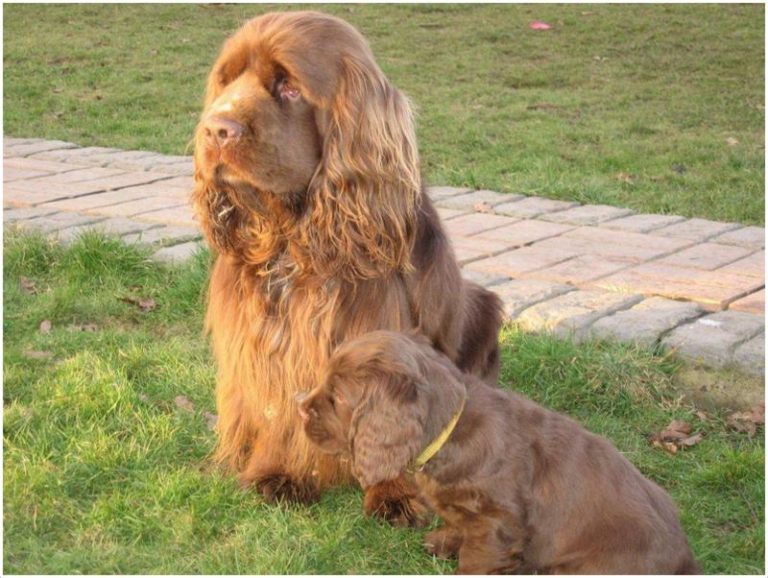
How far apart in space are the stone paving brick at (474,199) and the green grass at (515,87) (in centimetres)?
23

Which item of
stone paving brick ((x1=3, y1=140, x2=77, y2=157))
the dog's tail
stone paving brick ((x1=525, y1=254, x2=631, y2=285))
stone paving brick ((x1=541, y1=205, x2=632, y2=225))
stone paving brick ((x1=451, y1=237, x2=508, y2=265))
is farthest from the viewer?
stone paving brick ((x1=3, y1=140, x2=77, y2=157))

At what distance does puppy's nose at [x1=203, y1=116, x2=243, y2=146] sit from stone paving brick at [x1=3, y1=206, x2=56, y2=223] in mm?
3694

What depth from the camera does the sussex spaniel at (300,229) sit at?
11.6 ft

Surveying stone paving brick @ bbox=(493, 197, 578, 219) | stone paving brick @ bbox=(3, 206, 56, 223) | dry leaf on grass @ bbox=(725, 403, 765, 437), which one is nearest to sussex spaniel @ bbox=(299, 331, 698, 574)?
dry leaf on grass @ bbox=(725, 403, 765, 437)

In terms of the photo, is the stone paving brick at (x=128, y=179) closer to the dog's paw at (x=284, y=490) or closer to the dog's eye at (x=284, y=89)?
A: the dog's paw at (x=284, y=490)

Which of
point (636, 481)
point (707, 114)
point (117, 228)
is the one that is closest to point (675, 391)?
point (636, 481)

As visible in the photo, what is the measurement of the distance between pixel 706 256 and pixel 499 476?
3.19 metres

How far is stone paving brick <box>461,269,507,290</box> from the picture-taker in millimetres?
5640

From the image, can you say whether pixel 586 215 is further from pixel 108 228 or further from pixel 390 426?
pixel 390 426

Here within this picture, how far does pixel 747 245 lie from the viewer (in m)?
6.33

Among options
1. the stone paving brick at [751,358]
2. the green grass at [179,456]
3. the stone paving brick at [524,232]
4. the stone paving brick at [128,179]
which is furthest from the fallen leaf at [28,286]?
the stone paving brick at [751,358]

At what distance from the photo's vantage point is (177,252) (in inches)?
241

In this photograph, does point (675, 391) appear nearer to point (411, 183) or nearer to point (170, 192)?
point (411, 183)

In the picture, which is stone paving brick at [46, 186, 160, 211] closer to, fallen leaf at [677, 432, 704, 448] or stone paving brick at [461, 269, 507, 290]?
stone paving brick at [461, 269, 507, 290]
